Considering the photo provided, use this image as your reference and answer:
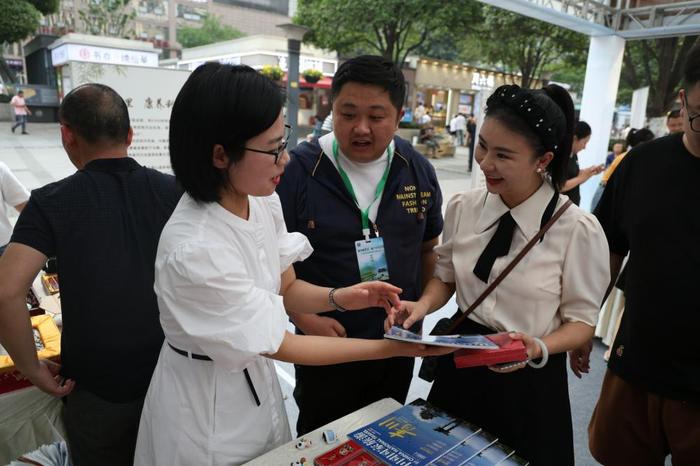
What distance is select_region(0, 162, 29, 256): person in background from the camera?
2.45m

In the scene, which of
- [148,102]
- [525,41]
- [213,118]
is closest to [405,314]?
[213,118]

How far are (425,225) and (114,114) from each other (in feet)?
3.84

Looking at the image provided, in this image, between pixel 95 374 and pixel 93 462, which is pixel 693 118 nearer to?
pixel 95 374

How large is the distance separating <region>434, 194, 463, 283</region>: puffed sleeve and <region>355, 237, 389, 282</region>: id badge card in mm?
214

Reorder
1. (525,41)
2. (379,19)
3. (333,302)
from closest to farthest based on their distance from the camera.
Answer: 1. (333,302)
2. (525,41)
3. (379,19)

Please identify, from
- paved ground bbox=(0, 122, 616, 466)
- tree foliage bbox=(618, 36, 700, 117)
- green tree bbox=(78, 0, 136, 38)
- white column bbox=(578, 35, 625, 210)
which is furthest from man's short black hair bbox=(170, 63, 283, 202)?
green tree bbox=(78, 0, 136, 38)

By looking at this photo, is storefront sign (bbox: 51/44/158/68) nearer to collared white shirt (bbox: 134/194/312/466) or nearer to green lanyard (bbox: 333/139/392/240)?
green lanyard (bbox: 333/139/392/240)

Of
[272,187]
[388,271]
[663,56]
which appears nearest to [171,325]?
[272,187]

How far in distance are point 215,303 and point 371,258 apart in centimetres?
78

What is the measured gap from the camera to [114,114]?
5.12ft

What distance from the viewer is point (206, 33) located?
41.2m

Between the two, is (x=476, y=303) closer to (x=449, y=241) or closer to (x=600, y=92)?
(x=449, y=241)

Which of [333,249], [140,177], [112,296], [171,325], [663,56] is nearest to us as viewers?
[171,325]

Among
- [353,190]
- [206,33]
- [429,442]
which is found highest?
[206,33]
